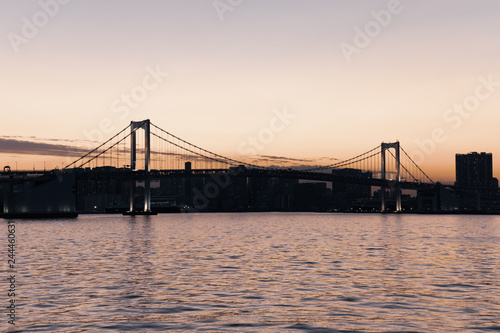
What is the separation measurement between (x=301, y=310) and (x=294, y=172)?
434ft

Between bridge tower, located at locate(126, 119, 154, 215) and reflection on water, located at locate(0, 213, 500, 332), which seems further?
bridge tower, located at locate(126, 119, 154, 215)

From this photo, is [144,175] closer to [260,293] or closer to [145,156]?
[145,156]

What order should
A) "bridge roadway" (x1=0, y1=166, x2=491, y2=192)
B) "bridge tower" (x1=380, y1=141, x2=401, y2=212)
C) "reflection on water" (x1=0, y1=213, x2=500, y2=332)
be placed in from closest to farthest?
"reflection on water" (x1=0, y1=213, x2=500, y2=332), "bridge roadway" (x1=0, y1=166, x2=491, y2=192), "bridge tower" (x1=380, y1=141, x2=401, y2=212)

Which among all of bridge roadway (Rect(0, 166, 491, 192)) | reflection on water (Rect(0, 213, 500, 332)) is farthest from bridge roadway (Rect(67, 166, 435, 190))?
reflection on water (Rect(0, 213, 500, 332))

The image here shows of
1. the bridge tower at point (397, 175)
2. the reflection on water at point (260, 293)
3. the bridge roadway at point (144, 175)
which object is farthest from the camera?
the bridge tower at point (397, 175)

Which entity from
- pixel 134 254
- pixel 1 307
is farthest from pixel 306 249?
pixel 1 307

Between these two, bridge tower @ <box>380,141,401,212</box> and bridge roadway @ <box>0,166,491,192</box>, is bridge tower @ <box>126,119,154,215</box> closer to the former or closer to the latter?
bridge roadway @ <box>0,166,491,192</box>

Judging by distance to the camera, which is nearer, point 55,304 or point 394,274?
point 55,304

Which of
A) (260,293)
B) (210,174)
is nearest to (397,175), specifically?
(210,174)

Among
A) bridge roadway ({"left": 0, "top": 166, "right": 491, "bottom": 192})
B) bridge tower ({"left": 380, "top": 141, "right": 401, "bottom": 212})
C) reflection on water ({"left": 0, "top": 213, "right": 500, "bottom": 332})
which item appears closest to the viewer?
reflection on water ({"left": 0, "top": 213, "right": 500, "bottom": 332})

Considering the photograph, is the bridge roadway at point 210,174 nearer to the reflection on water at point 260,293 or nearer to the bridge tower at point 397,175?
the bridge tower at point 397,175

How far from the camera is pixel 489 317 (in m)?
14.8

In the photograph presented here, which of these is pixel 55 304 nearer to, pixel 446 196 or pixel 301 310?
pixel 301 310

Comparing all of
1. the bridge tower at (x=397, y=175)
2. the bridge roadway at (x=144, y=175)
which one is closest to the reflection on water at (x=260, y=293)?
the bridge roadway at (x=144, y=175)
